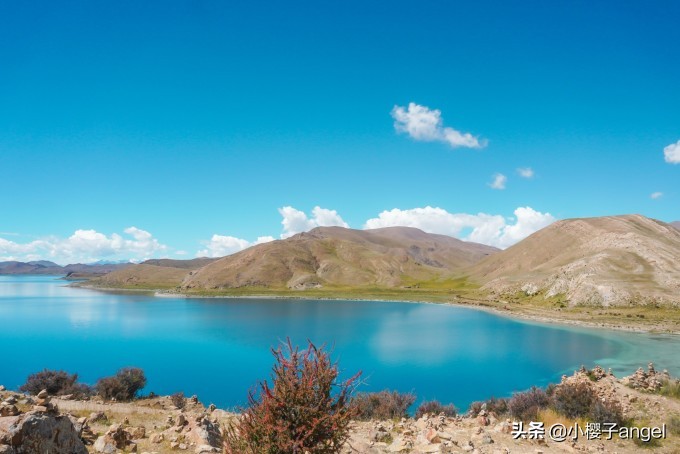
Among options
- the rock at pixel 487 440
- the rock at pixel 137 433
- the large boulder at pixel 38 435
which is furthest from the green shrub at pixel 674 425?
the large boulder at pixel 38 435

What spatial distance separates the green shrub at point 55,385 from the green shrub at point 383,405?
17900 mm

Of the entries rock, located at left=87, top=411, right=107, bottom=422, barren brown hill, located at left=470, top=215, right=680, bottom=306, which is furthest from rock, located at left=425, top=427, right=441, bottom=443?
barren brown hill, located at left=470, top=215, right=680, bottom=306

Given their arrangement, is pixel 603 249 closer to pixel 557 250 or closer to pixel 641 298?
pixel 557 250

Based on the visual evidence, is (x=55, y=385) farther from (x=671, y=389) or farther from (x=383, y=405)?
(x=671, y=389)

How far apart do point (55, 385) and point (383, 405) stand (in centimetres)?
2181

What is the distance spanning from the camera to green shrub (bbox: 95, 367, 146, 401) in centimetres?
2667

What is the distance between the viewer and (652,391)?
68.0 feet

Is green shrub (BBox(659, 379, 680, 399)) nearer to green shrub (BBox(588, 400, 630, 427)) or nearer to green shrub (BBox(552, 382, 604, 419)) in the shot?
green shrub (BBox(552, 382, 604, 419))

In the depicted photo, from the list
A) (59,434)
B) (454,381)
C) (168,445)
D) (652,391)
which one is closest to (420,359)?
(454,381)

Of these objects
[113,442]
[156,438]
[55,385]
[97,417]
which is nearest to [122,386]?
[55,385]

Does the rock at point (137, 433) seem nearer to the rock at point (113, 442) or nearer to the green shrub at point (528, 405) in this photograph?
the rock at point (113, 442)

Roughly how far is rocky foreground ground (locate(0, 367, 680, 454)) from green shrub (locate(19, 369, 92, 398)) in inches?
246

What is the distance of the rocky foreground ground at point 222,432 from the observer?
8641mm

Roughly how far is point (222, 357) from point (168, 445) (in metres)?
39.7
